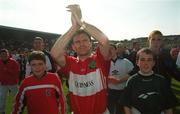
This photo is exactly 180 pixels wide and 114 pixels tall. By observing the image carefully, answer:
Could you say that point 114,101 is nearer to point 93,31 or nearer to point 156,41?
point 156,41

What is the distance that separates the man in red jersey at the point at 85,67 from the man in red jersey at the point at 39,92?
98cm

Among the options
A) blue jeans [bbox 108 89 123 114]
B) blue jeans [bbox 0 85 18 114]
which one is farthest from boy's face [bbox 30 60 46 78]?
blue jeans [bbox 0 85 18 114]

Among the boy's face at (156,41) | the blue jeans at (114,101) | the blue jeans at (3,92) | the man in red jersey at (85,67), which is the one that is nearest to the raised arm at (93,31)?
the man in red jersey at (85,67)

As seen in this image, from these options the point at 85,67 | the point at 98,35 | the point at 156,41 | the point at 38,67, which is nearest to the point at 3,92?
the point at 38,67

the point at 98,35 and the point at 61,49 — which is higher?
the point at 98,35

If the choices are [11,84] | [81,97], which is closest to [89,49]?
[81,97]

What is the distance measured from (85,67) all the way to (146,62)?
3.10 feet

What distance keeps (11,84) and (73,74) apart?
8.48m

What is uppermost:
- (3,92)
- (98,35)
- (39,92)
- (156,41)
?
(98,35)

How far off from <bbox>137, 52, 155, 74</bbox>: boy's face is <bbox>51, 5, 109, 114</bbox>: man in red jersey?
55 centimetres

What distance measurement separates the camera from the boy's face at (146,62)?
522cm

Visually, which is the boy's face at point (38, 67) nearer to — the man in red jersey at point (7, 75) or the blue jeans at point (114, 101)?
the blue jeans at point (114, 101)

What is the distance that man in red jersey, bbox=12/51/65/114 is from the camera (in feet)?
19.3

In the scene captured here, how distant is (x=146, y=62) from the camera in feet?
17.2
